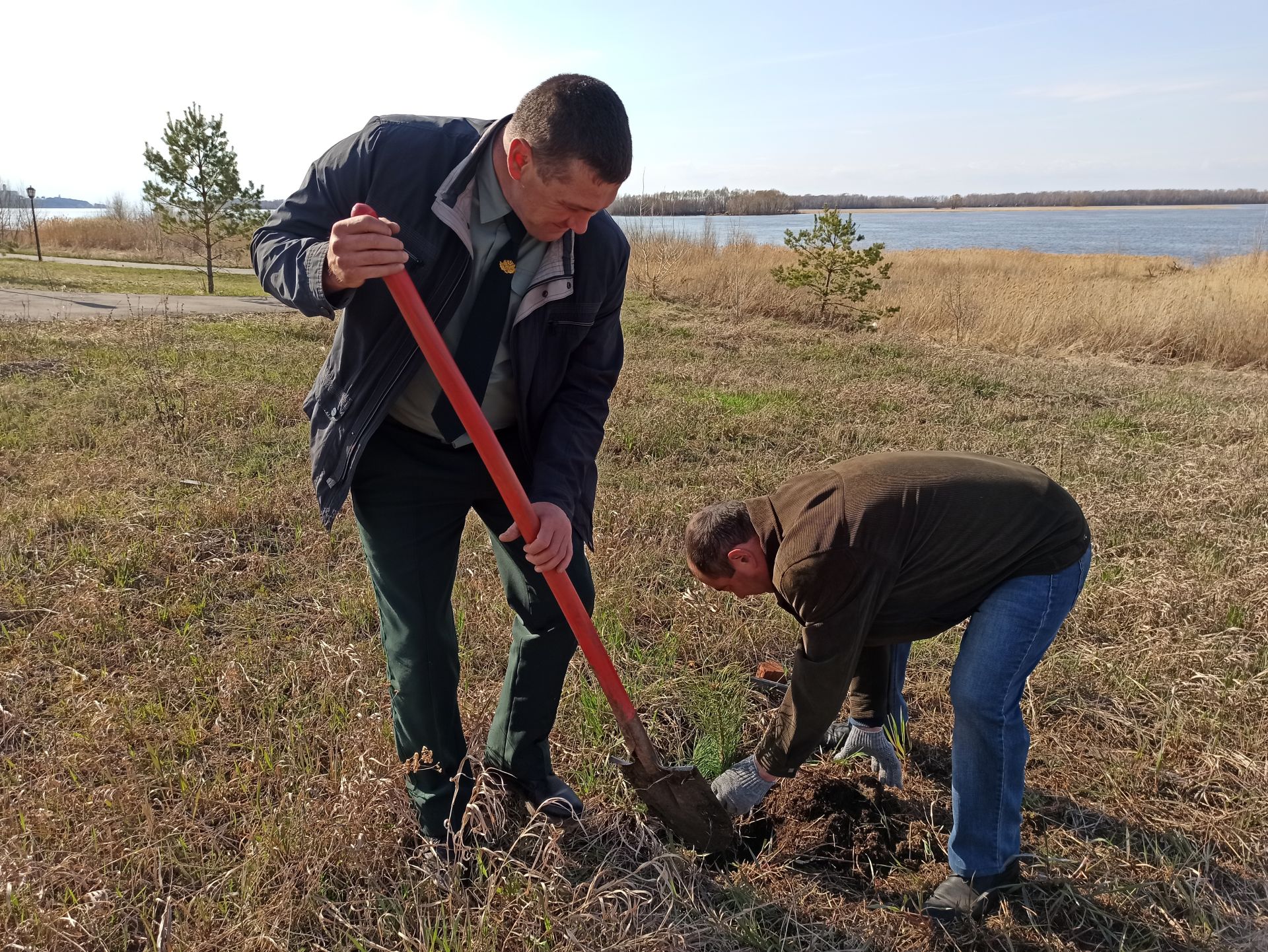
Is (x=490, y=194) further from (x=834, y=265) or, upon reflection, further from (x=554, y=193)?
(x=834, y=265)

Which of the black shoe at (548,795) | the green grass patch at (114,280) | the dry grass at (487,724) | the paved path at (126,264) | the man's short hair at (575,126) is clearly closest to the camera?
the man's short hair at (575,126)

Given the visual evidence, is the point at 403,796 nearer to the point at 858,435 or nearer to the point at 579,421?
the point at 579,421

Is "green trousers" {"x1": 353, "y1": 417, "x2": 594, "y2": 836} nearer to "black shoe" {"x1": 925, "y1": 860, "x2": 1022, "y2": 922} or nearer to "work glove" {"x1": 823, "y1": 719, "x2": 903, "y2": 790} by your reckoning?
"work glove" {"x1": 823, "y1": 719, "x2": 903, "y2": 790}

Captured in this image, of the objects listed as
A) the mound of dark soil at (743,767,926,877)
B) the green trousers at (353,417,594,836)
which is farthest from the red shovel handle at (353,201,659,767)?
the mound of dark soil at (743,767,926,877)

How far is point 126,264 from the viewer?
23562mm

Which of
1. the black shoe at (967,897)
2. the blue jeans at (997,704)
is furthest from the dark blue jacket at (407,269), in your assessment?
the black shoe at (967,897)

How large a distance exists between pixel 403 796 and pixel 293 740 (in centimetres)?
51

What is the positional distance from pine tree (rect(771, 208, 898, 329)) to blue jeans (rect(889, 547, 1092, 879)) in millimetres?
10178

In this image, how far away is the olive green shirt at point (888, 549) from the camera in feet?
6.47

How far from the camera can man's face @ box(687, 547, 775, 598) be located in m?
2.13

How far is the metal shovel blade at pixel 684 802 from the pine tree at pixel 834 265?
10.3 m

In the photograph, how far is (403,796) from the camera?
234 centimetres

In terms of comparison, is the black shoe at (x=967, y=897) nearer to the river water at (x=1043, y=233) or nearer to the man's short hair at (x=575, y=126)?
the man's short hair at (x=575, y=126)

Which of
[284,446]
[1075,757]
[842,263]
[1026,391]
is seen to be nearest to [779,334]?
[842,263]
